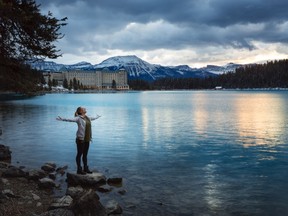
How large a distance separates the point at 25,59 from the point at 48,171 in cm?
739

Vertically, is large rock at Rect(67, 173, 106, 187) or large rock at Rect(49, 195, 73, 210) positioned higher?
large rock at Rect(49, 195, 73, 210)

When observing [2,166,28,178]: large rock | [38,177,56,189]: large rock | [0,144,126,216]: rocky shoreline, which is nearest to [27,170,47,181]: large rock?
[0,144,126,216]: rocky shoreline

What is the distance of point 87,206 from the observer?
46.5 ft

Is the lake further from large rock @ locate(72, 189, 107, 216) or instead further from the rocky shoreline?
large rock @ locate(72, 189, 107, 216)

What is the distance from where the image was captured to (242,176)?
23.0 metres

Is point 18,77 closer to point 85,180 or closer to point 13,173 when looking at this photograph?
point 13,173

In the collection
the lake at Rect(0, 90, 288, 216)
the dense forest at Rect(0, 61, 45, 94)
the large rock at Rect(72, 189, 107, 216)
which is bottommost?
the lake at Rect(0, 90, 288, 216)

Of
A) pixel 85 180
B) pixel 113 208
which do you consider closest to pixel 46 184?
pixel 85 180

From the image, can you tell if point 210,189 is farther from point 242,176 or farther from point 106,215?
point 106,215

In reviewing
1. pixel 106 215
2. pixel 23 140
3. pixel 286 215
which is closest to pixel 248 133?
pixel 23 140

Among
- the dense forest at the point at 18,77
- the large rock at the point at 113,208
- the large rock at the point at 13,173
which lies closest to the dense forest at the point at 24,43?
the dense forest at the point at 18,77

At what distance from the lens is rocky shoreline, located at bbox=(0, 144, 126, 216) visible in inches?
559

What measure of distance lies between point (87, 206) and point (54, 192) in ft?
18.4

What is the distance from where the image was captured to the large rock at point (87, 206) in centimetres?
1407
